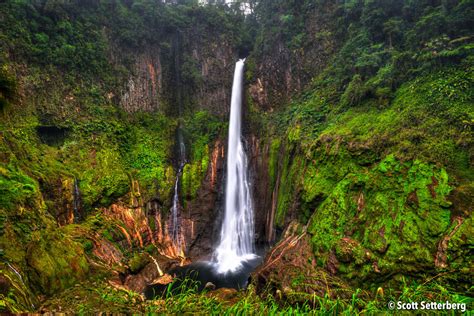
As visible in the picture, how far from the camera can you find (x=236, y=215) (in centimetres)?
1538

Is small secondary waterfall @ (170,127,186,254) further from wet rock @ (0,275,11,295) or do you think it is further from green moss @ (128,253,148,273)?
wet rock @ (0,275,11,295)

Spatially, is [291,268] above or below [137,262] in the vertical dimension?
above

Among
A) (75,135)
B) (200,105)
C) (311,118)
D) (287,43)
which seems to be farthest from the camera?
(200,105)

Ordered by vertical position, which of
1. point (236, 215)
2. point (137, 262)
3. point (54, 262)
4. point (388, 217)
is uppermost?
point (388, 217)

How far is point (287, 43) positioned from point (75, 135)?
1513cm

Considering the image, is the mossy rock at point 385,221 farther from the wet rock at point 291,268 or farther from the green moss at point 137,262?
the green moss at point 137,262

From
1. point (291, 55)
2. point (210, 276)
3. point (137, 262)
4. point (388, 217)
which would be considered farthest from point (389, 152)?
point (291, 55)

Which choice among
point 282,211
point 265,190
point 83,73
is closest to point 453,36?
point 282,211

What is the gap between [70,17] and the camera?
16422mm

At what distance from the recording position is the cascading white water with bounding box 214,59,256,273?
13.8m

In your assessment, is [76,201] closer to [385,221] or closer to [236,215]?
[236,215]

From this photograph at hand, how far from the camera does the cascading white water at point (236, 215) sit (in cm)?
1381

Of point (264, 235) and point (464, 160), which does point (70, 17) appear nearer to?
point (264, 235)

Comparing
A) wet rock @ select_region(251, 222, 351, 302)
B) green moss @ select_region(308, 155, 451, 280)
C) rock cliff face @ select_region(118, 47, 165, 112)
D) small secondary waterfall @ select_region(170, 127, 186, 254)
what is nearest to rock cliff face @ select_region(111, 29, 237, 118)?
rock cliff face @ select_region(118, 47, 165, 112)
